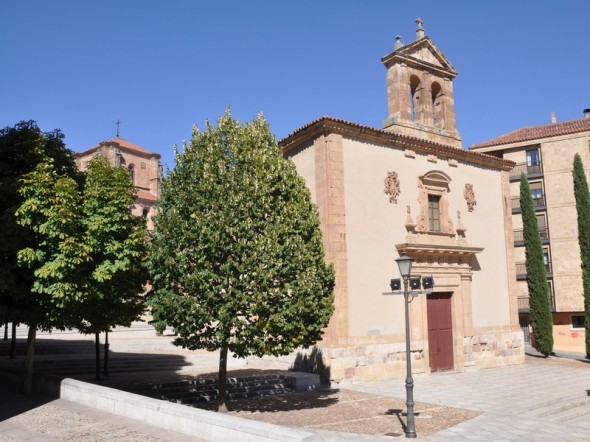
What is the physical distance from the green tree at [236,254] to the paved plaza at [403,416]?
2.06 meters

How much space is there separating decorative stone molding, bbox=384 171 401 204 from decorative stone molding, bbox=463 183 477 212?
12.9ft

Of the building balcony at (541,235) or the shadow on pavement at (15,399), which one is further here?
the building balcony at (541,235)

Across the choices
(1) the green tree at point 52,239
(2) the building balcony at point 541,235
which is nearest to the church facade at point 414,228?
(1) the green tree at point 52,239

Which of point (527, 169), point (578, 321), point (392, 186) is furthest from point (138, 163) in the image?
point (578, 321)

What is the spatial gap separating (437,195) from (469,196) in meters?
1.94

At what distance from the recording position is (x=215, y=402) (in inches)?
547

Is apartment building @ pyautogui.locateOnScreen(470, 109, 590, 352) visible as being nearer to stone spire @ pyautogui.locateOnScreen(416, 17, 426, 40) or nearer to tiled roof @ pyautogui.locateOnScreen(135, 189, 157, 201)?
stone spire @ pyautogui.locateOnScreen(416, 17, 426, 40)

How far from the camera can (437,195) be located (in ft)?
66.3

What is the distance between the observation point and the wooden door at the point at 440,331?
1906cm

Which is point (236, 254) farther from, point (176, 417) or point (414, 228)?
point (414, 228)

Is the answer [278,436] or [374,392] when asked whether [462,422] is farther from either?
[278,436]

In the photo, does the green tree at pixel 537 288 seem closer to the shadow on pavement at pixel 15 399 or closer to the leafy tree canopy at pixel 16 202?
the shadow on pavement at pixel 15 399

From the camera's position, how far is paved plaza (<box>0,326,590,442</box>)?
396 inches

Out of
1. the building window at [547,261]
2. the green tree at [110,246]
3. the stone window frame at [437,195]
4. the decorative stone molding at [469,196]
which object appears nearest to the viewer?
the green tree at [110,246]
